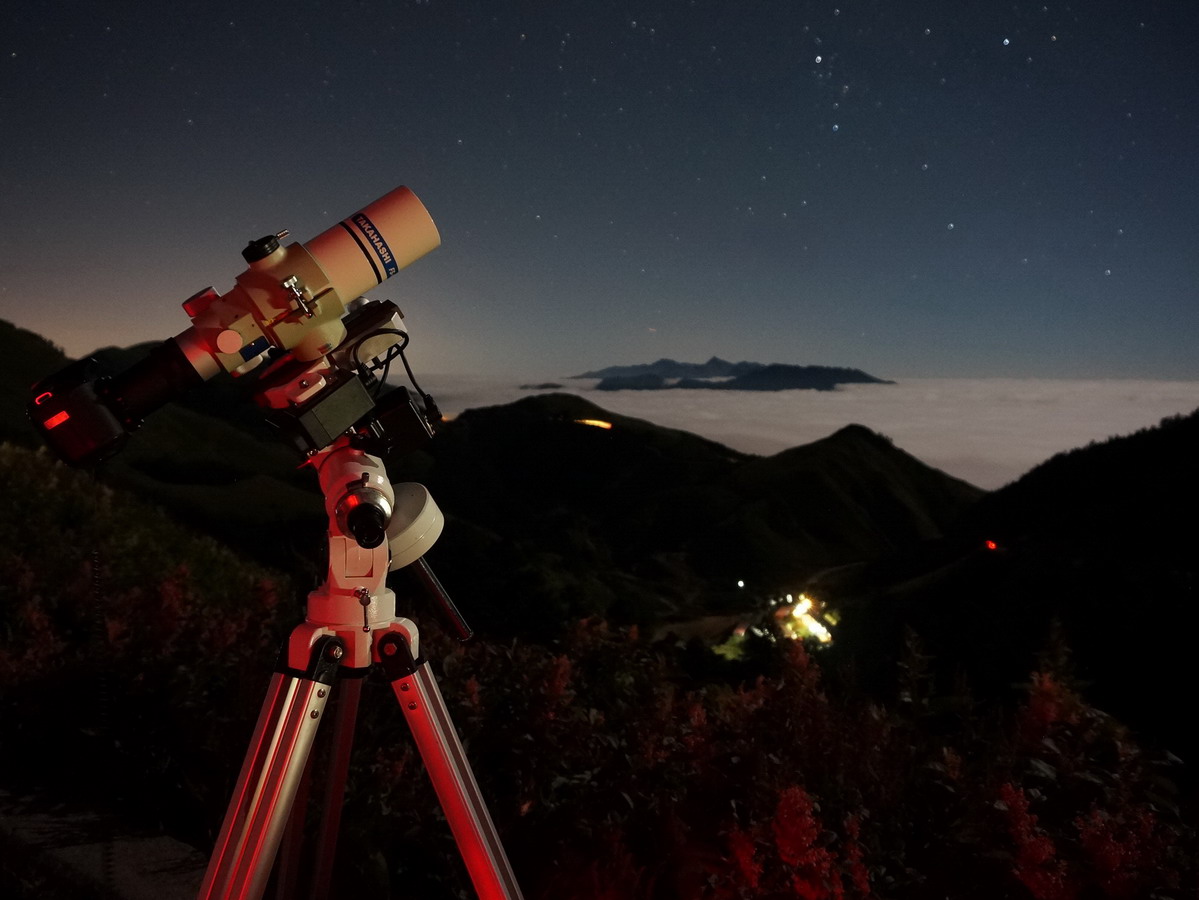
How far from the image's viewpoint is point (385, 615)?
2.04 metres

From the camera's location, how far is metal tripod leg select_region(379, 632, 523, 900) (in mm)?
1981

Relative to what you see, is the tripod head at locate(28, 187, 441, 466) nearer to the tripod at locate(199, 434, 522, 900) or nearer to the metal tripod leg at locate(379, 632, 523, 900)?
the tripod at locate(199, 434, 522, 900)

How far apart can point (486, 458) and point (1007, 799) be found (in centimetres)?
1626

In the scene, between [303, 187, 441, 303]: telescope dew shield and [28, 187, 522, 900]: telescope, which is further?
[303, 187, 441, 303]: telescope dew shield

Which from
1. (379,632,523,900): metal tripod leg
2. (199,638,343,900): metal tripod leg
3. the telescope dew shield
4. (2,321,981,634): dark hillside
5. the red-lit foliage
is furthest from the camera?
(2,321,981,634): dark hillside

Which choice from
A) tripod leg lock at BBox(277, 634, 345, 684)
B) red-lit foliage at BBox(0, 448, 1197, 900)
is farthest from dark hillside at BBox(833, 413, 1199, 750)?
tripod leg lock at BBox(277, 634, 345, 684)

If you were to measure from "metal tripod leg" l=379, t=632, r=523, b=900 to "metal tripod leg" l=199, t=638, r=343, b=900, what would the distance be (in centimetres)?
16

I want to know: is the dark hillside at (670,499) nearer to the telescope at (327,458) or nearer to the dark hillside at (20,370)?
the dark hillside at (20,370)

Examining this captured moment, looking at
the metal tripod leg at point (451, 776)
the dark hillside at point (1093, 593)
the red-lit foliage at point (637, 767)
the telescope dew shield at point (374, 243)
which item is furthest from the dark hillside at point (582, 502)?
the telescope dew shield at point (374, 243)

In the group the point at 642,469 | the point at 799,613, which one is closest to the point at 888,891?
the point at 799,613

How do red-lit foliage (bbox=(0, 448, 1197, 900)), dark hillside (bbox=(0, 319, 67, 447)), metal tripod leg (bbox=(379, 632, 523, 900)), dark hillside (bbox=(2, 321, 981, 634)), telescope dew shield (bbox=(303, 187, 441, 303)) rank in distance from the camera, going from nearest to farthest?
metal tripod leg (bbox=(379, 632, 523, 900)) < telescope dew shield (bbox=(303, 187, 441, 303)) < red-lit foliage (bbox=(0, 448, 1197, 900)) < dark hillside (bbox=(2, 321, 981, 634)) < dark hillside (bbox=(0, 319, 67, 447))

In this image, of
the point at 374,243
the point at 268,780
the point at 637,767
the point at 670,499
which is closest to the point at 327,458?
the point at 374,243

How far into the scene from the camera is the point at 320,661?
6.32ft

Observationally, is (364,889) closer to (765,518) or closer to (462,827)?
(462,827)
